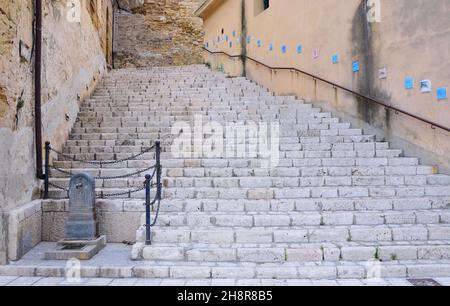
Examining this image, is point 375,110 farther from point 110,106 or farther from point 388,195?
point 110,106

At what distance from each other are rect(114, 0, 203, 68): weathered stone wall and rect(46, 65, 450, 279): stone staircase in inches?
417

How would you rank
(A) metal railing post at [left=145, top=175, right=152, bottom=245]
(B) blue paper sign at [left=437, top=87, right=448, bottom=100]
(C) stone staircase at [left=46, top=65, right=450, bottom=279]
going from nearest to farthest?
(C) stone staircase at [left=46, top=65, right=450, bottom=279], (A) metal railing post at [left=145, top=175, right=152, bottom=245], (B) blue paper sign at [left=437, top=87, right=448, bottom=100]

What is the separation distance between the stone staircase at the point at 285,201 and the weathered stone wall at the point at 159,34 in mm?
10604

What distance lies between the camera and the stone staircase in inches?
169

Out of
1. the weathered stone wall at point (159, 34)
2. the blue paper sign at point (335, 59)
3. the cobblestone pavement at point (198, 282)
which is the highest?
the weathered stone wall at point (159, 34)

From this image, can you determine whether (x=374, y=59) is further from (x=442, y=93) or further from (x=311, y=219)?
(x=311, y=219)

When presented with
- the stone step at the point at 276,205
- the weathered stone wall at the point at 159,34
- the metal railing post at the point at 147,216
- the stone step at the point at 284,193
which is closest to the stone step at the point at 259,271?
the metal railing post at the point at 147,216

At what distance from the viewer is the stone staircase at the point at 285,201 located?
429 centimetres

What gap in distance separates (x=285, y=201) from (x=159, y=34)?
628 inches

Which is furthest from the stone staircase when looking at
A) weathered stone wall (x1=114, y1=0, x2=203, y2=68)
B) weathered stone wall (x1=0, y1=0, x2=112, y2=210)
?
weathered stone wall (x1=114, y1=0, x2=203, y2=68)

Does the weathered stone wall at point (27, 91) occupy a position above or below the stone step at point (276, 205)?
above

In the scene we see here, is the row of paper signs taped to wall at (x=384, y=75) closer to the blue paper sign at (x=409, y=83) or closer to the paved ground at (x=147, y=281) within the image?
the blue paper sign at (x=409, y=83)

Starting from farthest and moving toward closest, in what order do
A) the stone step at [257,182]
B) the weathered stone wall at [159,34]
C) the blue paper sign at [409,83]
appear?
1. the weathered stone wall at [159,34]
2. the blue paper sign at [409,83]
3. the stone step at [257,182]

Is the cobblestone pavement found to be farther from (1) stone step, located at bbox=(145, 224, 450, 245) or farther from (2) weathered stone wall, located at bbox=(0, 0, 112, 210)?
(2) weathered stone wall, located at bbox=(0, 0, 112, 210)
